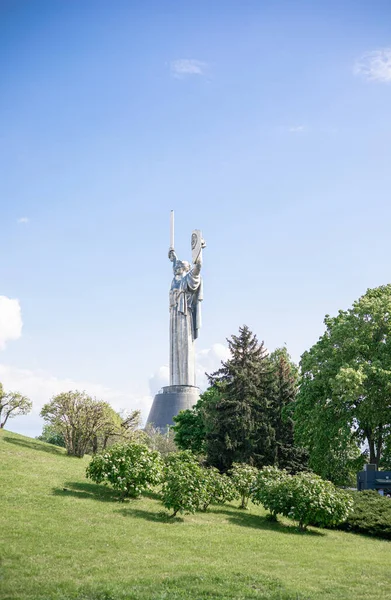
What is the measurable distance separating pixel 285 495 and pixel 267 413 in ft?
44.6

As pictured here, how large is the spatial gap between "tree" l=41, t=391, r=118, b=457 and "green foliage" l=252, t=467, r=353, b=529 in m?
9.74

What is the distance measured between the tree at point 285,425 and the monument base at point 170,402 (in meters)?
20.1

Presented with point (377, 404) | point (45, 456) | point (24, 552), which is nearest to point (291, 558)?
point (24, 552)

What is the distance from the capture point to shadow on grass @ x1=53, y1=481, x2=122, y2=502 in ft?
45.7

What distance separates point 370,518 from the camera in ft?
50.7

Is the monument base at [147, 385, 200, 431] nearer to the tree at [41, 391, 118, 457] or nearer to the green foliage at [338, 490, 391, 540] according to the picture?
the tree at [41, 391, 118, 457]

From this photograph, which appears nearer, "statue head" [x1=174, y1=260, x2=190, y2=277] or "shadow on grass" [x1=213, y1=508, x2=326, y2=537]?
"shadow on grass" [x1=213, y1=508, x2=326, y2=537]

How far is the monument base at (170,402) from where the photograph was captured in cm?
4866

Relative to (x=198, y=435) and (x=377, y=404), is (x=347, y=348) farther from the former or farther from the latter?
(x=198, y=435)

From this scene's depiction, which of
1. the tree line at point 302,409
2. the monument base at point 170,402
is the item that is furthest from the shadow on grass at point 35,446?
the monument base at point 170,402

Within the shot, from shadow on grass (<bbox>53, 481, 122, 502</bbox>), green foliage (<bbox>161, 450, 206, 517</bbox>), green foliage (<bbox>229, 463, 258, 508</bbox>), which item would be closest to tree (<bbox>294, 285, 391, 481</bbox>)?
green foliage (<bbox>229, 463, 258, 508</bbox>)

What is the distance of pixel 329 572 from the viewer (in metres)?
9.58

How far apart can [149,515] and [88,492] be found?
83.6 inches

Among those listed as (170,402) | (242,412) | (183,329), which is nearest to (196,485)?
(242,412)
